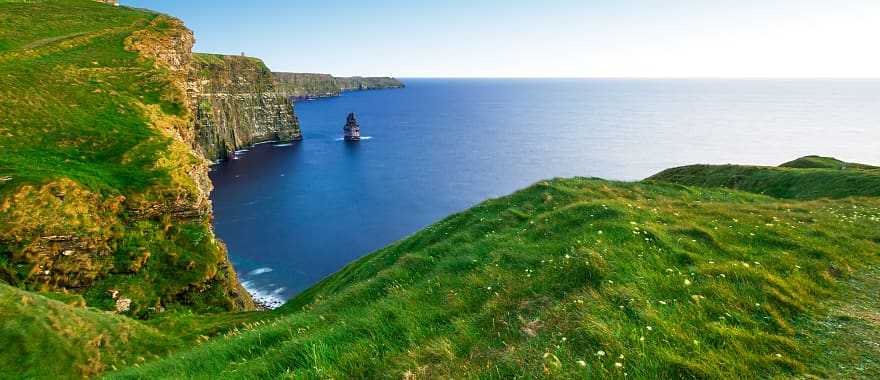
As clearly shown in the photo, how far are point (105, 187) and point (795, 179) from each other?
206 feet

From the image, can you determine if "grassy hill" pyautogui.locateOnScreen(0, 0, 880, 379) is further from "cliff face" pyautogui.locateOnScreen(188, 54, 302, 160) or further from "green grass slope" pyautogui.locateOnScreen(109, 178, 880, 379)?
"cliff face" pyautogui.locateOnScreen(188, 54, 302, 160)

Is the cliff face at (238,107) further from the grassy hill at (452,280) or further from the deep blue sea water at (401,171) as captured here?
the grassy hill at (452,280)

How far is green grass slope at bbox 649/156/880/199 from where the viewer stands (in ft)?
110

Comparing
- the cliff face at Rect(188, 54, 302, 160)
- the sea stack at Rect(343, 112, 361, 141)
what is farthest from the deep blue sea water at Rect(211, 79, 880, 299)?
the cliff face at Rect(188, 54, 302, 160)

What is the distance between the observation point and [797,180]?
3981 centimetres

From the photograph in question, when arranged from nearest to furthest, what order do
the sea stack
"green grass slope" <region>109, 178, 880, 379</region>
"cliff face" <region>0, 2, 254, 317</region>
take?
"green grass slope" <region>109, 178, 880, 379</region>, "cliff face" <region>0, 2, 254, 317</region>, the sea stack

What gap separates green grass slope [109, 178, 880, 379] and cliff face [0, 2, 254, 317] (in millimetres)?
23173

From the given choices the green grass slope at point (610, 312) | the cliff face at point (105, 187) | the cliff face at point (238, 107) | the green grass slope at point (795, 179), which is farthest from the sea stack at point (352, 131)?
the green grass slope at point (610, 312)

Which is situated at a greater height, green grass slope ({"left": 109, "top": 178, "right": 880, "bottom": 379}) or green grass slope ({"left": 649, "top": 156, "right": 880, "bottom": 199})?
green grass slope ({"left": 109, "top": 178, "right": 880, "bottom": 379})

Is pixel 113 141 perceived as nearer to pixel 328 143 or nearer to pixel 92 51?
pixel 92 51

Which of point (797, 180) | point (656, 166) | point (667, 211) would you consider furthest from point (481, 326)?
point (656, 166)

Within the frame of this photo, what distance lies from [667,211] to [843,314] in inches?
411

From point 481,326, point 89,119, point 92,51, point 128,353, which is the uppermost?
point 92,51

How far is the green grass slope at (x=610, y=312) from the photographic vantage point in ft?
24.3
